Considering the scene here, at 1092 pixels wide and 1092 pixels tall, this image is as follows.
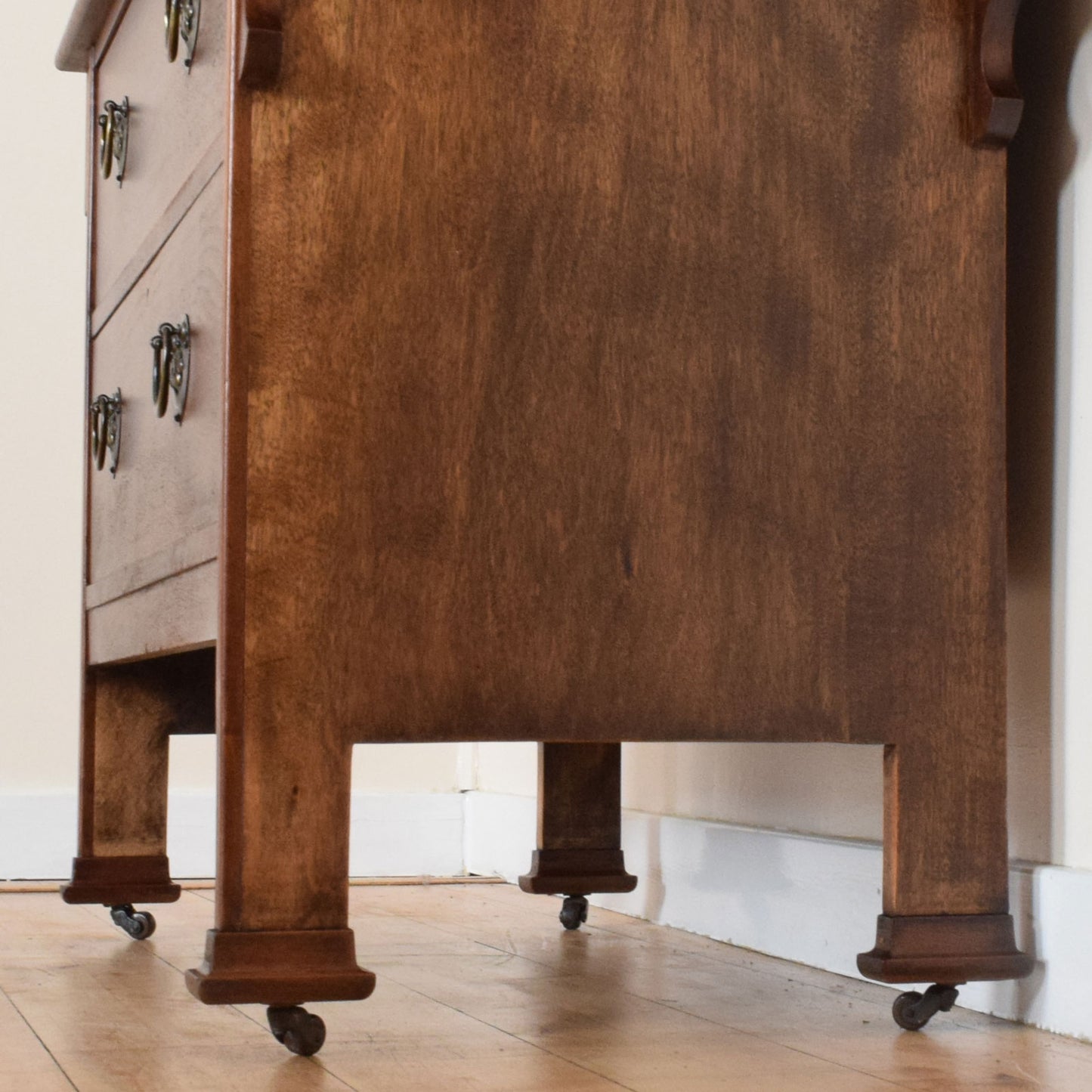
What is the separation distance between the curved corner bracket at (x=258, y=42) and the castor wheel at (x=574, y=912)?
3.12 feet

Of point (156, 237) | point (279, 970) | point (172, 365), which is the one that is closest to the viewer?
point (279, 970)

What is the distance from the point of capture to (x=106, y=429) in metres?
1.50

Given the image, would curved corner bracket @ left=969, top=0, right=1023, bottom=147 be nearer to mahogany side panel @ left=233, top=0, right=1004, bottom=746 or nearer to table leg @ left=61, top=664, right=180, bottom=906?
mahogany side panel @ left=233, top=0, right=1004, bottom=746

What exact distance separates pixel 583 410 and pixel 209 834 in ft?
4.51

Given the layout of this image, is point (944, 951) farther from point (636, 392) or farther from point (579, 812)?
point (579, 812)

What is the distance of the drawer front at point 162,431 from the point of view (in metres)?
1.05

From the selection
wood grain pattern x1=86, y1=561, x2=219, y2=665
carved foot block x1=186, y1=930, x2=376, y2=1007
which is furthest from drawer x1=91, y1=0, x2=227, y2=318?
carved foot block x1=186, y1=930, x2=376, y2=1007

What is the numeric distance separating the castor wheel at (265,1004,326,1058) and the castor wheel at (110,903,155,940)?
A: 2.08ft

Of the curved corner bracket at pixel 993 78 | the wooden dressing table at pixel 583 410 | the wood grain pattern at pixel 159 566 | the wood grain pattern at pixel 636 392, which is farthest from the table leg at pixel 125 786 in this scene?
the curved corner bracket at pixel 993 78

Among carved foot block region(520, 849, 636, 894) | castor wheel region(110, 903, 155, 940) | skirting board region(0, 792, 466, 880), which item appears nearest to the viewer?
castor wheel region(110, 903, 155, 940)

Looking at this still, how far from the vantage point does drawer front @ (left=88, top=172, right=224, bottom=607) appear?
3.45 feet

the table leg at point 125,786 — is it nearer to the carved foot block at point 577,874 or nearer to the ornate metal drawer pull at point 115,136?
the carved foot block at point 577,874

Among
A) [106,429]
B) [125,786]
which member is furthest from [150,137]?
[125,786]

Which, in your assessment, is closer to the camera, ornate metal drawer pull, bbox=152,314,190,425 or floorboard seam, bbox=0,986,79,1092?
floorboard seam, bbox=0,986,79,1092
